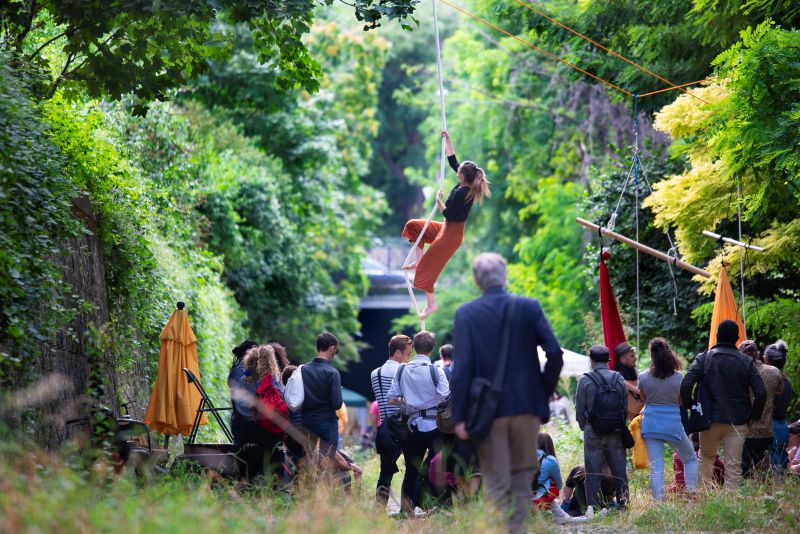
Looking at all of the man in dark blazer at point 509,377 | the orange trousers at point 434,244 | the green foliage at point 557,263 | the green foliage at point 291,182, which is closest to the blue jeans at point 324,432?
the orange trousers at point 434,244

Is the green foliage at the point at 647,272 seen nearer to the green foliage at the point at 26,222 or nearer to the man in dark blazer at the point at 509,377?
the green foliage at the point at 26,222

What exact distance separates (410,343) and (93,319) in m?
3.45

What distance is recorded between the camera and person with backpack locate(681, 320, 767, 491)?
10.7m

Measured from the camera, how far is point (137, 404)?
13625 mm

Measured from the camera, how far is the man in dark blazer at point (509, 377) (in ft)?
24.2

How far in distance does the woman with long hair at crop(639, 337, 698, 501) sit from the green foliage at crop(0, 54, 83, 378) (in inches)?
206

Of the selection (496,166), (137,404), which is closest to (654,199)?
(137,404)

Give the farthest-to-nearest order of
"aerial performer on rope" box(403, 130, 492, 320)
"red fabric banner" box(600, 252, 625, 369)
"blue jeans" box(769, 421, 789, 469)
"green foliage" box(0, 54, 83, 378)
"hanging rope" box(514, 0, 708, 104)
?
"hanging rope" box(514, 0, 708, 104) < "red fabric banner" box(600, 252, 625, 369) < "aerial performer on rope" box(403, 130, 492, 320) < "blue jeans" box(769, 421, 789, 469) < "green foliage" box(0, 54, 83, 378)

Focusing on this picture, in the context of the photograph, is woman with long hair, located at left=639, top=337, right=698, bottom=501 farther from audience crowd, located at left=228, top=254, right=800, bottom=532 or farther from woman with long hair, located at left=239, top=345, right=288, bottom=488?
woman with long hair, located at left=239, top=345, right=288, bottom=488

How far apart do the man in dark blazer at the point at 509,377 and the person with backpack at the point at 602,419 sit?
10.2ft

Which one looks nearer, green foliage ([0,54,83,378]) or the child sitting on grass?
green foliage ([0,54,83,378])

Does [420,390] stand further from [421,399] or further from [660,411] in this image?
[660,411]

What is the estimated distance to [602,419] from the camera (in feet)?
34.5

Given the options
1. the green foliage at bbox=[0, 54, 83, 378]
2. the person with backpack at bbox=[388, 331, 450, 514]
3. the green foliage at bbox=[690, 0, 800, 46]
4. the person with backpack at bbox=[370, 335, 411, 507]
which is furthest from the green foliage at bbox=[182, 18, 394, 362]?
the person with backpack at bbox=[388, 331, 450, 514]
